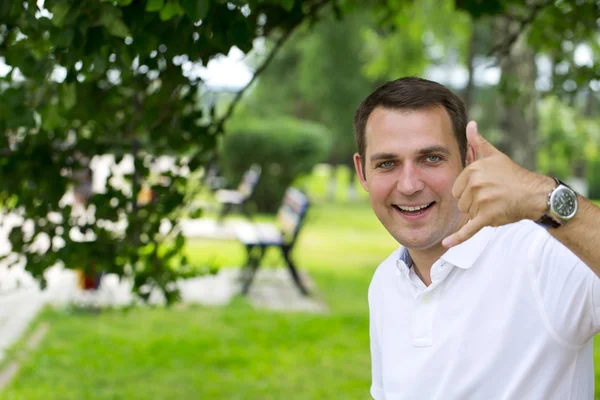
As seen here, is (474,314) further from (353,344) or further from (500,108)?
(500,108)

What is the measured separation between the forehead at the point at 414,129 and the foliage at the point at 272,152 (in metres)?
17.3

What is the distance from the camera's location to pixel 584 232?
1633 millimetres

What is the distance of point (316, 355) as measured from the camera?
756cm

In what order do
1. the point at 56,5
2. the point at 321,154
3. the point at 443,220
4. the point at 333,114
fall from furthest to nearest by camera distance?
the point at 333,114, the point at 321,154, the point at 56,5, the point at 443,220

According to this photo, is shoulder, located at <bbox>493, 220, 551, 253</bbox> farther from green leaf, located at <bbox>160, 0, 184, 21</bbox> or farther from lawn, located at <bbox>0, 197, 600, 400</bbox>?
lawn, located at <bbox>0, 197, 600, 400</bbox>

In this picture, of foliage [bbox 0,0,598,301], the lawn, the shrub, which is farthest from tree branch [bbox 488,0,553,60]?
the shrub

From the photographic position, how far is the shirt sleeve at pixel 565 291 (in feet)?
6.13

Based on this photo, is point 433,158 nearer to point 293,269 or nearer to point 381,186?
point 381,186

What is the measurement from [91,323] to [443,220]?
7010 mm

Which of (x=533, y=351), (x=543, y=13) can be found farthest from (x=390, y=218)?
(x=543, y=13)

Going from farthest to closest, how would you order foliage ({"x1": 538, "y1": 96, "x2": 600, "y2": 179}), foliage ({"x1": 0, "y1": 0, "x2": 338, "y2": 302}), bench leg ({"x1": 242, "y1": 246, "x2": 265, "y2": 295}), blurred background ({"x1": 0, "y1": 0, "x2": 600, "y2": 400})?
foliage ({"x1": 538, "y1": 96, "x2": 600, "y2": 179}) → bench leg ({"x1": 242, "y1": 246, "x2": 265, "y2": 295}) → foliage ({"x1": 0, "y1": 0, "x2": 338, "y2": 302}) → blurred background ({"x1": 0, "y1": 0, "x2": 600, "y2": 400})

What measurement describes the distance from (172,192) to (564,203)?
2689 mm

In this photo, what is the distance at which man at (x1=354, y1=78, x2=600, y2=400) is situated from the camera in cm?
198

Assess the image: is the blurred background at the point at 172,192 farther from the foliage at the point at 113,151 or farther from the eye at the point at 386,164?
the eye at the point at 386,164
